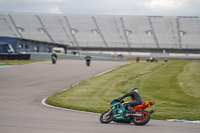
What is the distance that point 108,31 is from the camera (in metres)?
97.8

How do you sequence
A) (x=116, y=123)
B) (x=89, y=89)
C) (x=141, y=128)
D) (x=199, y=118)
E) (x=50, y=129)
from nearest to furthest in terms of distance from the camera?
(x=50, y=129)
(x=141, y=128)
(x=116, y=123)
(x=199, y=118)
(x=89, y=89)

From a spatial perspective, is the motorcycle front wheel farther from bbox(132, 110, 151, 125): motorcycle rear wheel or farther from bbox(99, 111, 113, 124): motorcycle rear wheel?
bbox(132, 110, 151, 125): motorcycle rear wheel

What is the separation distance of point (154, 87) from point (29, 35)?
245 ft

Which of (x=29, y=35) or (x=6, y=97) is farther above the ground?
(x=29, y=35)

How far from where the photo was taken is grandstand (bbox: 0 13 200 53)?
92.8m

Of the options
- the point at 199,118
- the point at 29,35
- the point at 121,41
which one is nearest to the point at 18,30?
the point at 29,35

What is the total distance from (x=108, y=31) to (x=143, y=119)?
87724mm

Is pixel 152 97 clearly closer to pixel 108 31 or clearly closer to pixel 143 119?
pixel 143 119

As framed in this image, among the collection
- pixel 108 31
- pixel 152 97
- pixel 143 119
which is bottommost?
pixel 152 97

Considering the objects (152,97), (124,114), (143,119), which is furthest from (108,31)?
(143,119)

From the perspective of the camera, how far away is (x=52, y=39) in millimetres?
93750

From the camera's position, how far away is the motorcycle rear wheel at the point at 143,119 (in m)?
10.8

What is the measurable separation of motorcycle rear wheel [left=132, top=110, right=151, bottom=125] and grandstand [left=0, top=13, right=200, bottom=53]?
80600 millimetres

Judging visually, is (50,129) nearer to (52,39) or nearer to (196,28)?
(52,39)
